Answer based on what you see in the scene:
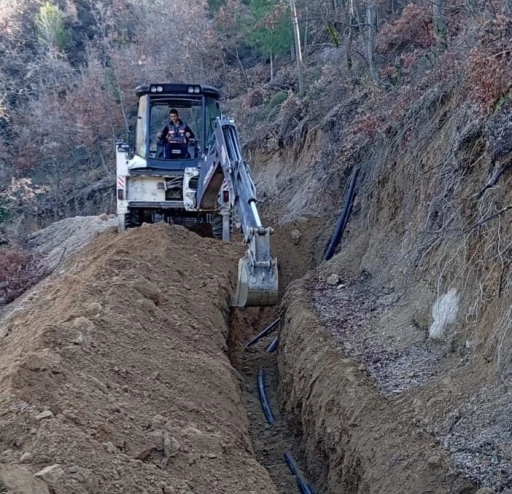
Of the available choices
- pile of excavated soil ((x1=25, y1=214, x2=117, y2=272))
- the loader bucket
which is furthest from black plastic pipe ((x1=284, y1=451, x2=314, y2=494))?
pile of excavated soil ((x1=25, y1=214, x2=117, y2=272))

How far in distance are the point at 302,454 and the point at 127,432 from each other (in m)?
3.04

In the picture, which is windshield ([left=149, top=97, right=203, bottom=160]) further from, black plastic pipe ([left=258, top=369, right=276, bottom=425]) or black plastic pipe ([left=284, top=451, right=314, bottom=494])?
black plastic pipe ([left=284, top=451, right=314, bottom=494])

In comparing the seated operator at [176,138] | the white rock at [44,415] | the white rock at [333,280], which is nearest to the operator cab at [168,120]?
the seated operator at [176,138]

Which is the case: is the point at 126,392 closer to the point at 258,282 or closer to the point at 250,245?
the point at 258,282

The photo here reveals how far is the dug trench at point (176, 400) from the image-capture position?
183 inches

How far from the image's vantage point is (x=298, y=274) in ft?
44.7

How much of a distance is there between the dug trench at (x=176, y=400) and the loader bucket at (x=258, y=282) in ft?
2.47

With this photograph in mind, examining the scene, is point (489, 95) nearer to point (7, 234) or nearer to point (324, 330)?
point (324, 330)

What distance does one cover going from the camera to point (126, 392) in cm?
598

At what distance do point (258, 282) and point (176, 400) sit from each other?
222 centimetres

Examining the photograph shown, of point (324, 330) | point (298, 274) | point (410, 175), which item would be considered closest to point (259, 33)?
point (298, 274)

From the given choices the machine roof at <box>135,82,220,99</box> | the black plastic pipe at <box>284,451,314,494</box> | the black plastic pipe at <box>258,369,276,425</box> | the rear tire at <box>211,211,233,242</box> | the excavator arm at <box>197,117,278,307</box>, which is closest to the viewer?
the black plastic pipe at <box>284,451,314,494</box>

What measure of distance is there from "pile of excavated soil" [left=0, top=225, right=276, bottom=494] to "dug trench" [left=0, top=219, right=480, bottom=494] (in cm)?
2

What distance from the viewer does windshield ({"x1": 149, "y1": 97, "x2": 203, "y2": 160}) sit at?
508 inches
